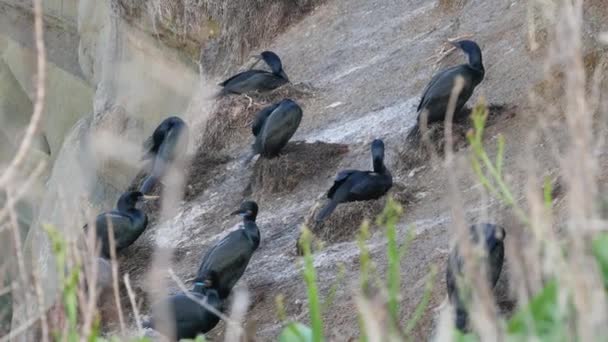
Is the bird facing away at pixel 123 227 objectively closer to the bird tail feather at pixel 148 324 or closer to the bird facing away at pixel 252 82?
the bird facing away at pixel 252 82

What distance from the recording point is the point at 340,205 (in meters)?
8.01

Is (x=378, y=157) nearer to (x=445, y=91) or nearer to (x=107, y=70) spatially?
(x=445, y=91)

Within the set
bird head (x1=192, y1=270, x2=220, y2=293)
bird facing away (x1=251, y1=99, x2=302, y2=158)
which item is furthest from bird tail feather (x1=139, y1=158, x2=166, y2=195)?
bird head (x1=192, y1=270, x2=220, y2=293)

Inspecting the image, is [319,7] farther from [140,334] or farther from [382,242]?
[140,334]

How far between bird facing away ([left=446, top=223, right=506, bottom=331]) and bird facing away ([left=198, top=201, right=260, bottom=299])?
6.76ft

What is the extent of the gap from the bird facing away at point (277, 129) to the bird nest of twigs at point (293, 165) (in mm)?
115

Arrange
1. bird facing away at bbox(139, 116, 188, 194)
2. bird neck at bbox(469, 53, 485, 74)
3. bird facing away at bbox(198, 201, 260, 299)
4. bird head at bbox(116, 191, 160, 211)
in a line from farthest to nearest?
bird facing away at bbox(139, 116, 188, 194) < bird head at bbox(116, 191, 160, 211) < bird neck at bbox(469, 53, 485, 74) < bird facing away at bbox(198, 201, 260, 299)

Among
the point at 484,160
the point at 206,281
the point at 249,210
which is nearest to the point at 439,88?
the point at 249,210

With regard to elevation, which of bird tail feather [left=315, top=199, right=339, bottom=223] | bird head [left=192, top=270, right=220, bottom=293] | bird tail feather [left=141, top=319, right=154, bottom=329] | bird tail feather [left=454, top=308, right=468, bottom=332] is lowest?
bird tail feather [left=315, top=199, right=339, bottom=223]

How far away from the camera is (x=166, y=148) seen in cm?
1052

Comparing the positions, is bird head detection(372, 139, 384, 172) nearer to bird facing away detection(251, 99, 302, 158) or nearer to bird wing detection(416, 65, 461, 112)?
bird wing detection(416, 65, 461, 112)

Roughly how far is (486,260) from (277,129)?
380 centimetres

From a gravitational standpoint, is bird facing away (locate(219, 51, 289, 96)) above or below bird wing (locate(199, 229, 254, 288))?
below

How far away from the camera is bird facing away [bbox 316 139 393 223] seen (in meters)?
7.82
